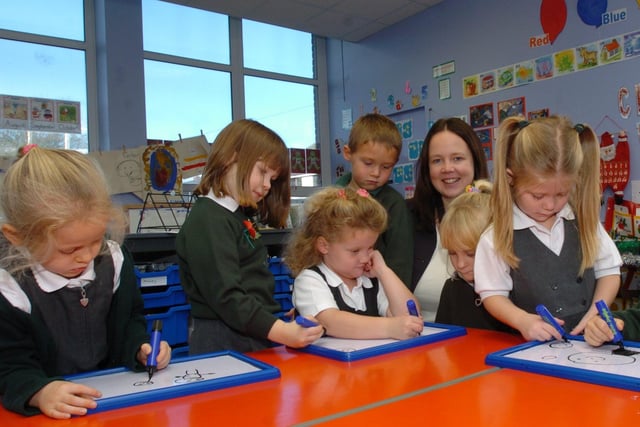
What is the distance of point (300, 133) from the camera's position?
5.16 m

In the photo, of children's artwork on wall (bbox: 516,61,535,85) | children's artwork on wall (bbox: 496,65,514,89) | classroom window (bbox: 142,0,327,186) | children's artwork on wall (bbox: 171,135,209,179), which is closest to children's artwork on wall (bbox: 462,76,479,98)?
children's artwork on wall (bbox: 496,65,514,89)

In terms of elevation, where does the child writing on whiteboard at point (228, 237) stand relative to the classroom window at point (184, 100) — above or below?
below

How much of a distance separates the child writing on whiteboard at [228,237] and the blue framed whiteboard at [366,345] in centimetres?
19

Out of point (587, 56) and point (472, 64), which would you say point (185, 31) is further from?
point (587, 56)

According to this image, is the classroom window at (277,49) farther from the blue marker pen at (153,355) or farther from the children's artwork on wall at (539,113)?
the blue marker pen at (153,355)

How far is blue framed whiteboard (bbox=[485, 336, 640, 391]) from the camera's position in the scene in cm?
75

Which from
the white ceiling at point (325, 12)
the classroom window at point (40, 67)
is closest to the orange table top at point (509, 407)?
the classroom window at point (40, 67)

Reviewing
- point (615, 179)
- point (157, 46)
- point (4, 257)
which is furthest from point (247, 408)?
point (157, 46)

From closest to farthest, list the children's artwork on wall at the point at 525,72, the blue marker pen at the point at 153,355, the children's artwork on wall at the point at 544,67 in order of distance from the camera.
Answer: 1. the blue marker pen at the point at 153,355
2. the children's artwork on wall at the point at 544,67
3. the children's artwork on wall at the point at 525,72

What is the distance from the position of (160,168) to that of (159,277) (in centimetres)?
149

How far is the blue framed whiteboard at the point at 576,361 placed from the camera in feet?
2.44

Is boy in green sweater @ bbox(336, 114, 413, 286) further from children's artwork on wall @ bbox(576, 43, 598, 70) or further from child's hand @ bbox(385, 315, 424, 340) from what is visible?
children's artwork on wall @ bbox(576, 43, 598, 70)

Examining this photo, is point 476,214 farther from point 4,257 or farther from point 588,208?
point 4,257

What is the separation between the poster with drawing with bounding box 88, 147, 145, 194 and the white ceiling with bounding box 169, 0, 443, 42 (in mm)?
1194
